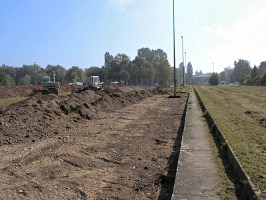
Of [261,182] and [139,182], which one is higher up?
[261,182]

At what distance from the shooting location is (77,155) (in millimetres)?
6566

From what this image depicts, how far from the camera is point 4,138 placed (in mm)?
7645

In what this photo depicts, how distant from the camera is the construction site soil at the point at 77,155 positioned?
14.8ft

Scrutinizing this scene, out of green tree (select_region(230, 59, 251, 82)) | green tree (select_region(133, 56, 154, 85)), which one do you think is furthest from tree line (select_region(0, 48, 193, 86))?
green tree (select_region(230, 59, 251, 82))

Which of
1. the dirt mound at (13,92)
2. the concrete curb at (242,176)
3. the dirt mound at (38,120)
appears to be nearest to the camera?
the concrete curb at (242,176)

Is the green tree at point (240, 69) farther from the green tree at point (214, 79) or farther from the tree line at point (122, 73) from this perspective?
the tree line at point (122, 73)

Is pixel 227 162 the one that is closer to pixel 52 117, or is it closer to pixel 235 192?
pixel 235 192

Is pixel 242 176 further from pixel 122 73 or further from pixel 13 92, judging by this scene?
pixel 122 73

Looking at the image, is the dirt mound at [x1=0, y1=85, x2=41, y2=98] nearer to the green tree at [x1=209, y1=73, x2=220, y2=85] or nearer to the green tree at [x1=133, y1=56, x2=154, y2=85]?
the green tree at [x1=133, y1=56, x2=154, y2=85]

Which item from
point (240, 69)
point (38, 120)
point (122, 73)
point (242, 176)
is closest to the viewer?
point (242, 176)

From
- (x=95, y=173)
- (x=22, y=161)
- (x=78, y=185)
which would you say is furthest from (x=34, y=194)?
(x=22, y=161)

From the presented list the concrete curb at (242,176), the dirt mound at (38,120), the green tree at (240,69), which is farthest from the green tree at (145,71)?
the concrete curb at (242,176)

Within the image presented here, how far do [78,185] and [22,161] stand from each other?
2.04 metres

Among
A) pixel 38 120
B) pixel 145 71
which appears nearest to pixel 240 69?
pixel 145 71
